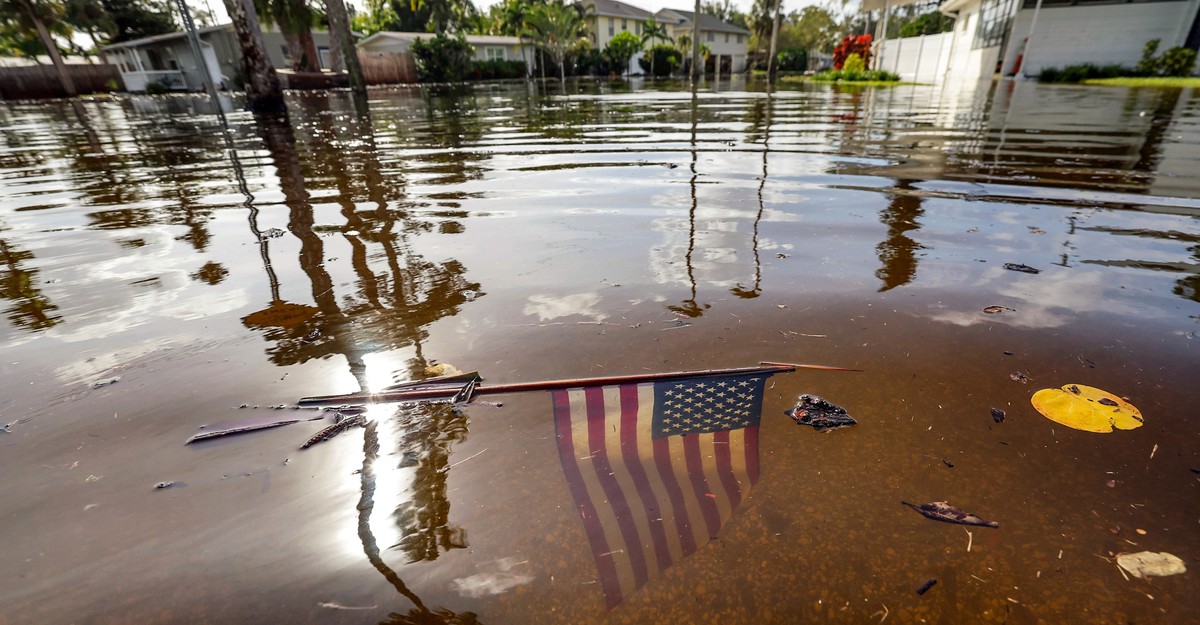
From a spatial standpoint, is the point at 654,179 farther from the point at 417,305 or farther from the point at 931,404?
the point at 931,404

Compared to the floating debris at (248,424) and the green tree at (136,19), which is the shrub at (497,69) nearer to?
the green tree at (136,19)

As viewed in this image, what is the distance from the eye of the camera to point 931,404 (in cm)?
206

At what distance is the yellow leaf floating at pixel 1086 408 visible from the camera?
1895mm

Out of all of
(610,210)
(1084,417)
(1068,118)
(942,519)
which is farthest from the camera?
(1068,118)

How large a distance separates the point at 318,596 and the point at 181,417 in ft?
3.98

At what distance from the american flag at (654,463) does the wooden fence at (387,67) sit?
4080cm

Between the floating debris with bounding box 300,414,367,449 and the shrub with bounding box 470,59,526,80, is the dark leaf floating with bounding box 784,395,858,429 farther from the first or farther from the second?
the shrub with bounding box 470,59,526,80

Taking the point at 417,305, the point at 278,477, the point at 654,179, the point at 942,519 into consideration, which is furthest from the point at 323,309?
the point at 654,179

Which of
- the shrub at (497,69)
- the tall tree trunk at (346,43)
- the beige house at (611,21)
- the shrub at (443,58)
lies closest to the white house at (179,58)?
the shrub at (443,58)

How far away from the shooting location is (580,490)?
1.68 metres

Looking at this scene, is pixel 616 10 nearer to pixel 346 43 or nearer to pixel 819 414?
pixel 346 43

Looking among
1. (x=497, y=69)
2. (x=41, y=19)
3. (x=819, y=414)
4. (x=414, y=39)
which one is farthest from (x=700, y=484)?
(x=41, y=19)

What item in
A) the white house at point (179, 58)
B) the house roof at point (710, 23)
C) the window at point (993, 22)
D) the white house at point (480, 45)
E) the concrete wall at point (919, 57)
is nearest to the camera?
the window at point (993, 22)

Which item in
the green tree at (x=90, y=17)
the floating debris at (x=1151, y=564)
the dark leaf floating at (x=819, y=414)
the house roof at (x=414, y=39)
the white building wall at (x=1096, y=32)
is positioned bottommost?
the floating debris at (x=1151, y=564)
